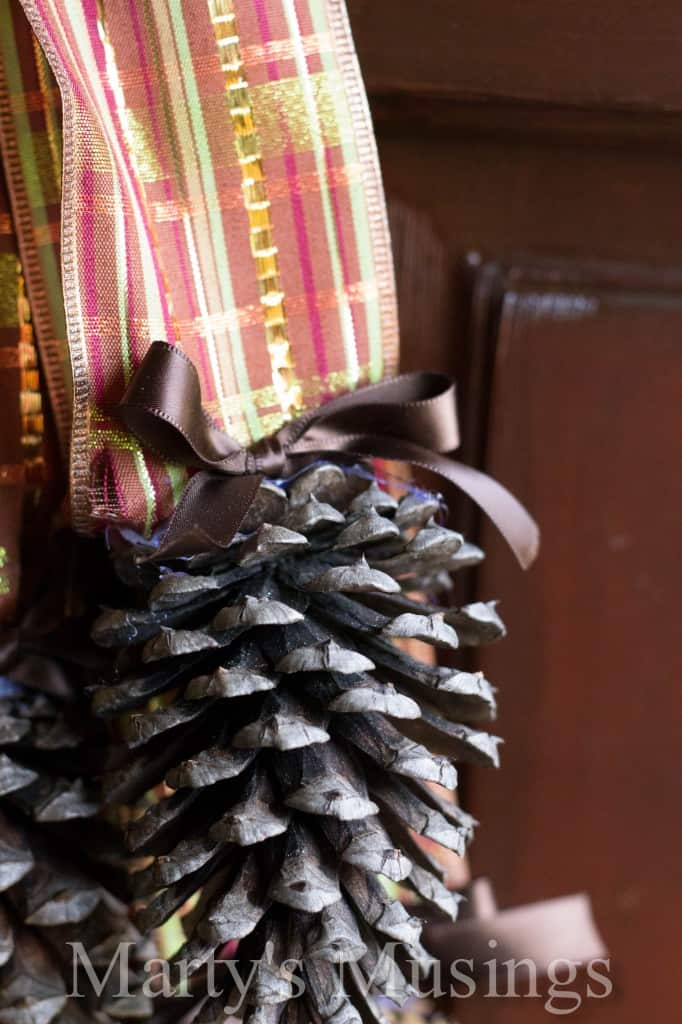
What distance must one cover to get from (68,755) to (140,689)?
72mm

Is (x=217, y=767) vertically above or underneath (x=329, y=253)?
underneath

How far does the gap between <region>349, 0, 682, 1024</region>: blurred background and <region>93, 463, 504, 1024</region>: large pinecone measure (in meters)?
0.10

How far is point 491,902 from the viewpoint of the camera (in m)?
0.44

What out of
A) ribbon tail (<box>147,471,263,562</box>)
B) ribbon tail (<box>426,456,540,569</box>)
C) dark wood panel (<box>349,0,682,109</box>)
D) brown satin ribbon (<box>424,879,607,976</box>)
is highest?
dark wood panel (<box>349,0,682,109</box>)

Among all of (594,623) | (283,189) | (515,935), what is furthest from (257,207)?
(515,935)

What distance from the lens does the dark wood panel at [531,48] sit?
335 millimetres

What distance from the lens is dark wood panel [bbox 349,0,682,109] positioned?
0.34m

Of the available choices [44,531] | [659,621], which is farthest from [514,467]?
[44,531]

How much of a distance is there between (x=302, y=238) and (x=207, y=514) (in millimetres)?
107

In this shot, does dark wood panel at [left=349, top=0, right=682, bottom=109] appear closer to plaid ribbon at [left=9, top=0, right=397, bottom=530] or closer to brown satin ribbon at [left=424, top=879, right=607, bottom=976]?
plaid ribbon at [left=9, top=0, right=397, bottom=530]

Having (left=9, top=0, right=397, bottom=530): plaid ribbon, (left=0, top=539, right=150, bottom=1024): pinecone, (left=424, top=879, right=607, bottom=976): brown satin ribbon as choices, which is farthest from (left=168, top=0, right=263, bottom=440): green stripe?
(left=424, top=879, right=607, bottom=976): brown satin ribbon

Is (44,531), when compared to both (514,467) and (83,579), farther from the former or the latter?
(514,467)

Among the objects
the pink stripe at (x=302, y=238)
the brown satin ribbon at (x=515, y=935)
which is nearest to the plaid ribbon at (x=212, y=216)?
the pink stripe at (x=302, y=238)

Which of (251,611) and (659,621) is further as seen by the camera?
(659,621)
